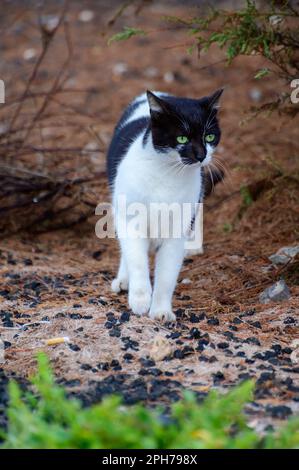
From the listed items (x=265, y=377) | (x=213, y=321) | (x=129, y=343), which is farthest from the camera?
(x=213, y=321)

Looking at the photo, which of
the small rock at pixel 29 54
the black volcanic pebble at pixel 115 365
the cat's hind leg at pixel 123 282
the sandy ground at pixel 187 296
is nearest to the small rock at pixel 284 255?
the sandy ground at pixel 187 296

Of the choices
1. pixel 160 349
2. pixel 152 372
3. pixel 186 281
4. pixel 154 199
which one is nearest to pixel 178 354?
pixel 160 349

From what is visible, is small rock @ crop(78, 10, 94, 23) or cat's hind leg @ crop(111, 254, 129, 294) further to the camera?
small rock @ crop(78, 10, 94, 23)

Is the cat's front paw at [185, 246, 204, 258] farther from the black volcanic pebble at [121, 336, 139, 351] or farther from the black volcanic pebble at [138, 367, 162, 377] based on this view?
the black volcanic pebble at [138, 367, 162, 377]

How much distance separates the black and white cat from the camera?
397 cm

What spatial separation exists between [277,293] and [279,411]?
4.98ft

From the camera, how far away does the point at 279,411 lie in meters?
2.97

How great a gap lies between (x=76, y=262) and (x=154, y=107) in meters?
1.87

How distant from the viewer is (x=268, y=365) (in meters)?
3.52

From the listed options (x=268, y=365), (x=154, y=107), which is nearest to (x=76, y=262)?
(x=154, y=107)

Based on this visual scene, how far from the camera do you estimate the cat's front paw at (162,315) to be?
13.5 feet

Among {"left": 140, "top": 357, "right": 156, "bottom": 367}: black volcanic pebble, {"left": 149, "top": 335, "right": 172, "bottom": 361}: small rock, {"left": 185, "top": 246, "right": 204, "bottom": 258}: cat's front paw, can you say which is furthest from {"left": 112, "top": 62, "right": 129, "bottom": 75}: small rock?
{"left": 140, "top": 357, "right": 156, "bottom": 367}: black volcanic pebble

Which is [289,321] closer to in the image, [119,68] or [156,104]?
[156,104]

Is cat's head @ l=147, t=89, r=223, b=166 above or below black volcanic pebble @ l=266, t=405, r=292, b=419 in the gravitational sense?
above
